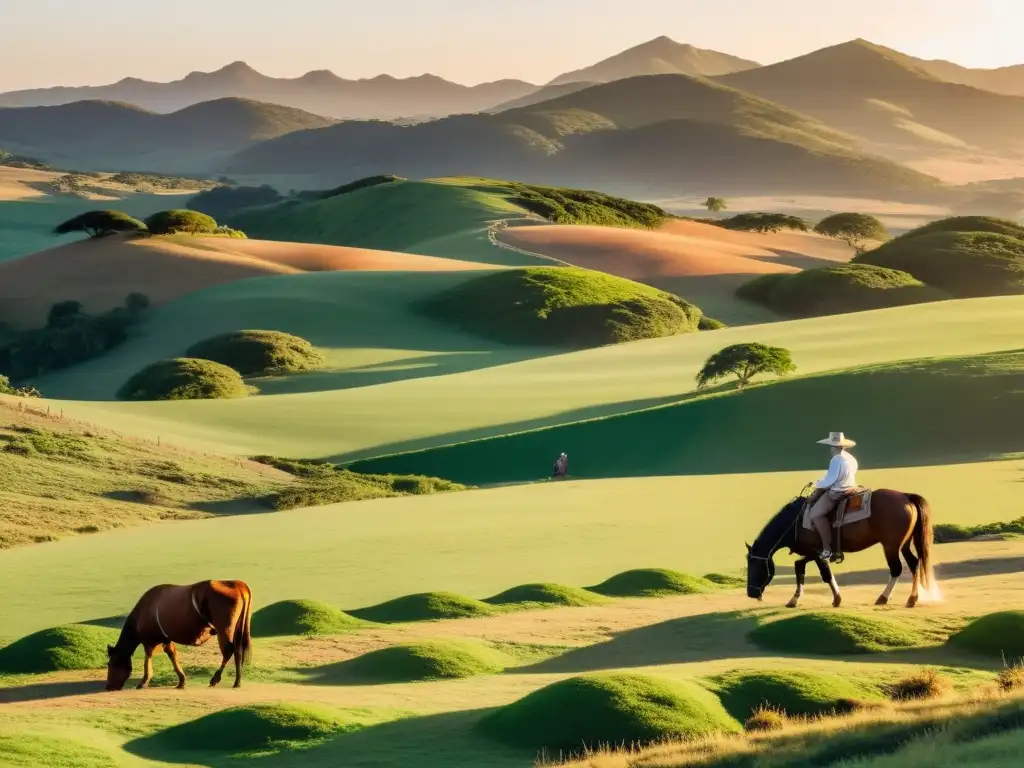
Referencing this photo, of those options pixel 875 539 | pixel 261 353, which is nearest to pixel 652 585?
pixel 875 539

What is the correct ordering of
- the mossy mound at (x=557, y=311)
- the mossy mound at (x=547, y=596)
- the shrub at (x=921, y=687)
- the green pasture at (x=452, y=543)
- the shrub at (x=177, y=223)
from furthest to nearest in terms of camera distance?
the shrub at (x=177, y=223), the mossy mound at (x=557, y=311), the green pasture at (x=452, y=543), the mossy mound at (x=547, y=596), the shrub at (x=921, y=687)

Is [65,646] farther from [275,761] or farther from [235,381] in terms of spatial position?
[235,381]

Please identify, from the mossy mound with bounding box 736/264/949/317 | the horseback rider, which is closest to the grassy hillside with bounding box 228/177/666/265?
the mossy mound with bounding box 736/264/949/317

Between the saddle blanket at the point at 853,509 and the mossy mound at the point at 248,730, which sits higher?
the saddle blanket at the point at 853,509

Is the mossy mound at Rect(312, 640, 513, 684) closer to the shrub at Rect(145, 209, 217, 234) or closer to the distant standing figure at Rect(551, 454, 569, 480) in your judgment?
the distant standing figure at Rect(551, 454, 569, 480)

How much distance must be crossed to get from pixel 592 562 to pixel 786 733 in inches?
723

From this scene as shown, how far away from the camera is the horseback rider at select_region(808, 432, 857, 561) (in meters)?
21.8

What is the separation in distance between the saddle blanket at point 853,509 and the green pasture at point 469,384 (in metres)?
32.6

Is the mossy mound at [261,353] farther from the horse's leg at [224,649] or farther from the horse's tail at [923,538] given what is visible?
the horse's leg at [224,649]

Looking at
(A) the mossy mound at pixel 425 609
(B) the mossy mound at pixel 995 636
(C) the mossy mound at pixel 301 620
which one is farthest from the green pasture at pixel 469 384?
(B) the mossy mound at pixel 995 636

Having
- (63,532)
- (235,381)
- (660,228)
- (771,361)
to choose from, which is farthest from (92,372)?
(660,228)

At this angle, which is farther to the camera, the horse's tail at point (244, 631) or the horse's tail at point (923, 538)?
the horse's tail at point (923, 538)

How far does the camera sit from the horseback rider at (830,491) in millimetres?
21766

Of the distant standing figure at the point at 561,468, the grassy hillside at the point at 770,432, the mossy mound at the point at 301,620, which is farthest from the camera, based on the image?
the grassy hillside at the point at 770,432
